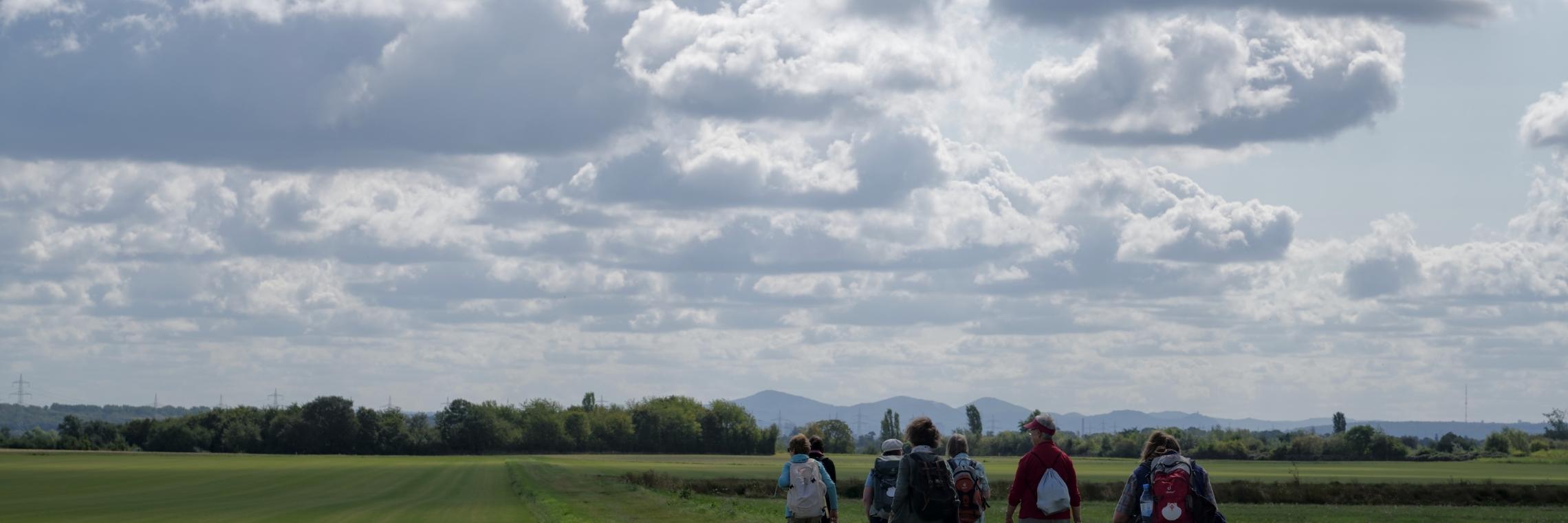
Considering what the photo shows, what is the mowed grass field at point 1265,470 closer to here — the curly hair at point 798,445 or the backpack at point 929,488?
the curly hair at point 798,445

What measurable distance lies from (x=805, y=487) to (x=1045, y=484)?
4.01 meters

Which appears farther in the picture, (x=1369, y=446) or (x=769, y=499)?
(x=1369, y=446)

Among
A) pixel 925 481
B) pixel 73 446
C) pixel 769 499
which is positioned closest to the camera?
pixel 925 481

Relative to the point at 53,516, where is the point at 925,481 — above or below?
above

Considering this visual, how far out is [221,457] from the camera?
164875 millimetres

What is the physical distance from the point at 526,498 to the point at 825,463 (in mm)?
41770

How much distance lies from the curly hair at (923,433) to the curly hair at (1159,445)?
2.21m

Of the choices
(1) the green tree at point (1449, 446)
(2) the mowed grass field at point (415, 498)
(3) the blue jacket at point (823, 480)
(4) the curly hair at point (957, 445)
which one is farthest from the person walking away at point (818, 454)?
(1) the green tree at point (1449, 446)

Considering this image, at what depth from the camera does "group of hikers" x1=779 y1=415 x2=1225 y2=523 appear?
1466 centimetres

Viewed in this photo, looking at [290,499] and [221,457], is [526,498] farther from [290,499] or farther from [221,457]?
[221,457]

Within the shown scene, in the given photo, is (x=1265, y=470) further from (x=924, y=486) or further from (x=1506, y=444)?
(x=924, y=486)

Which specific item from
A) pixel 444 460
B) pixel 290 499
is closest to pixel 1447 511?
pixel 290 499

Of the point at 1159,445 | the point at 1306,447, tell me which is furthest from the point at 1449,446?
the point at 1159,445

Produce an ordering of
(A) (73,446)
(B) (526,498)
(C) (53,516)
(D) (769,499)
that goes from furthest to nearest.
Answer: (A) (73,446) < (D) (769,499) < (B) (526,498) < (C) (53,516)
